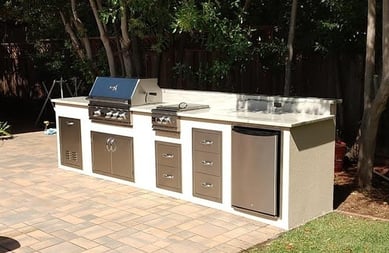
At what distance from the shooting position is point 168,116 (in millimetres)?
5629

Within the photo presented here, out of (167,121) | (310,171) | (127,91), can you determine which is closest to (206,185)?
(167,121)

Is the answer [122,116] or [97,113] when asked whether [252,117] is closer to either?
[122,116]

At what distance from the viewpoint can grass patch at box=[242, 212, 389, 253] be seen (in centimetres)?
421

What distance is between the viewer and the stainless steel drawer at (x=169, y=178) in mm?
5668

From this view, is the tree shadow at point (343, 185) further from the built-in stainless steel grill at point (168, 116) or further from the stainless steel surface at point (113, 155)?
the stainless steel surface at point (113, 155)

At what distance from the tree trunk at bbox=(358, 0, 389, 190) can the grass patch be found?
106 centimetres

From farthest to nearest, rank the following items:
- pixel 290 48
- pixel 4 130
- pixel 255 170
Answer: pixel 4 130 → pixel 290 48 → pixel 255 170

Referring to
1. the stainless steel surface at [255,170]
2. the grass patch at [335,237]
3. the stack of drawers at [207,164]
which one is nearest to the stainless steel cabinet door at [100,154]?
the stack of drawers at [207,164]

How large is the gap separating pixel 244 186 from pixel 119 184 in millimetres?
1949

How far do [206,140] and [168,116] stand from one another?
57 centimetres

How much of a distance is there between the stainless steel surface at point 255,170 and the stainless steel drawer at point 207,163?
8.5 inches

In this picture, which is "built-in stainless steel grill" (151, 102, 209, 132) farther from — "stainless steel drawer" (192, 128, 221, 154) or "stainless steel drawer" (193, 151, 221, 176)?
"stainless steel drawer" (193, 151, 221, 176)

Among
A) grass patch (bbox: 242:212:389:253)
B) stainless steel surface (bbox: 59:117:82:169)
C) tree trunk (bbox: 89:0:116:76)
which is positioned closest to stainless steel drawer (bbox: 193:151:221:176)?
grass patch (bbox: 242:212:389:253)

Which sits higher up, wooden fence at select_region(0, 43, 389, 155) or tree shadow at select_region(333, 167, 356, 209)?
wooden fence at select_region(0, 43, 389, 155)
